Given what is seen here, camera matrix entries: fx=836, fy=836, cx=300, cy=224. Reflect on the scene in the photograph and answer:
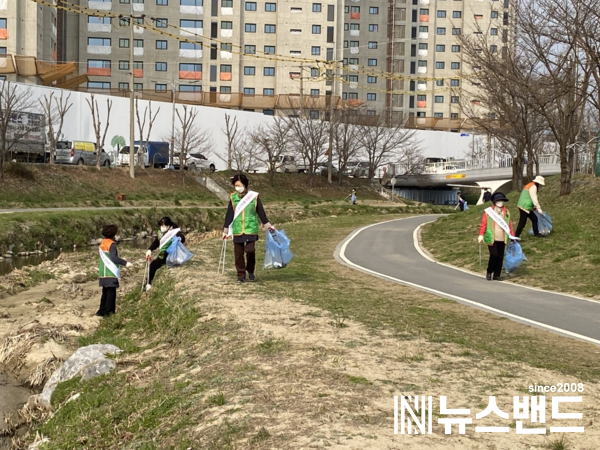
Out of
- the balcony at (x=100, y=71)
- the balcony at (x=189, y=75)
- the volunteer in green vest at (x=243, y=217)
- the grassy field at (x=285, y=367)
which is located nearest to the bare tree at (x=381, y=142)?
the balcony at (x=189, y=75)

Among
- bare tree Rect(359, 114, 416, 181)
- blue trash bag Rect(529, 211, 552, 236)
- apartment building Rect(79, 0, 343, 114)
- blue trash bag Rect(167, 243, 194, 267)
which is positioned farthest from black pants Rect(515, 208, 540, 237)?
apartment building Rect(79, 0, 343, 114)

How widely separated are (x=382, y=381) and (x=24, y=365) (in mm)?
6147

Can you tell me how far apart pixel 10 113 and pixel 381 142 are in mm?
35949

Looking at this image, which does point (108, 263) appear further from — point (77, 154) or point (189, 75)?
point (189, 75)

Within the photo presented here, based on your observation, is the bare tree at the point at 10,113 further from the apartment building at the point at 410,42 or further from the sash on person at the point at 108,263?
the apartment building at the point at 410,42

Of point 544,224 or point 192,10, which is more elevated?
point 192,10

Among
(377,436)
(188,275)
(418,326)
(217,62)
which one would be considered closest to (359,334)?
(418,326)

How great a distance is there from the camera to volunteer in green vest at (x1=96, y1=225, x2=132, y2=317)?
521 inches

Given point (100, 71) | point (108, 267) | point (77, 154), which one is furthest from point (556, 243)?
point (100, 71)

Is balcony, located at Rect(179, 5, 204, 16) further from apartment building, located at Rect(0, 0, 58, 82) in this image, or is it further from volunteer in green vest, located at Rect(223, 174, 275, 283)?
volunteer in green vest, located at Rect(223, 174, 275, 283)

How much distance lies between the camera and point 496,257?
53.6 ft

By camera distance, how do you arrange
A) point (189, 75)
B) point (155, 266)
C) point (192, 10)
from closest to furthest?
1. point (155, 266)
2. point (192, 10)
3. point (189, 75)

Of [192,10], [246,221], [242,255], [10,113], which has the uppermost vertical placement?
[192,10]

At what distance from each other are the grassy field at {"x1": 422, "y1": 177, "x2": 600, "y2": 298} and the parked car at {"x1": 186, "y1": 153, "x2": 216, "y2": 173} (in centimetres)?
3613
